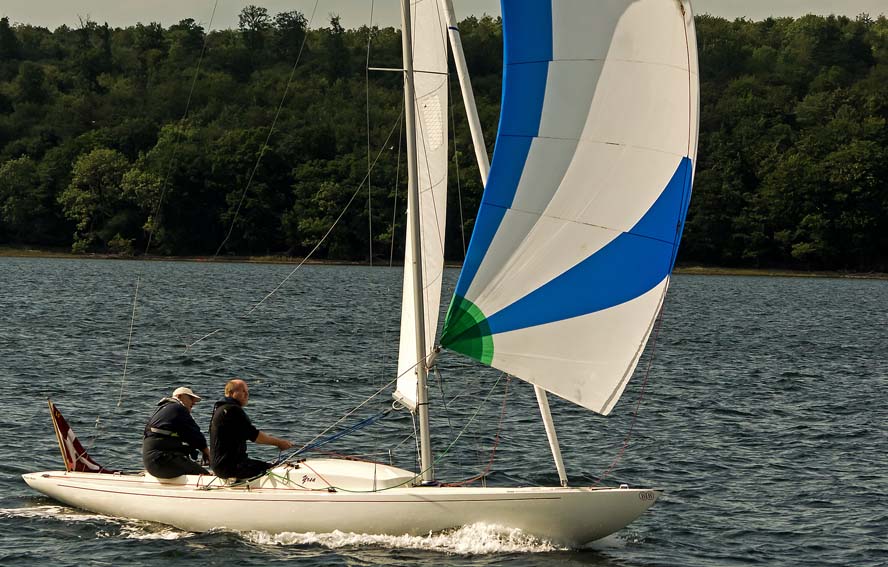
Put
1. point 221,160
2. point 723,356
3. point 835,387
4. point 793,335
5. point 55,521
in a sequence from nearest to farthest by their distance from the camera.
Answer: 1. point 55,521
2. point 835,387
3. point 723,356
4. point 793,335
5. point 221,160

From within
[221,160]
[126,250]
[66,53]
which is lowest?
[126,250]

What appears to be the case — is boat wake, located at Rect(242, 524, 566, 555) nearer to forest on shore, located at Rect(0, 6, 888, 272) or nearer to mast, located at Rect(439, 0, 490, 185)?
mast, located at Rect(439, 0, 490, 185)

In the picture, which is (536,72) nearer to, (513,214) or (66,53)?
(513,214)

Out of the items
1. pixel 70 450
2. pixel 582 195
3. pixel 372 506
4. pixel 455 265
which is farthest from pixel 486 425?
pixel 455 265

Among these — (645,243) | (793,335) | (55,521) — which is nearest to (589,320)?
(645,243)

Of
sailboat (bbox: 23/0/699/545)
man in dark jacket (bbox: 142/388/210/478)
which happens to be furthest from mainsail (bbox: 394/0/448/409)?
man in dark jacket (bbox: 142/388/210/478)

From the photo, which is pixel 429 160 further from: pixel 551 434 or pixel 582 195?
pixel 551 434

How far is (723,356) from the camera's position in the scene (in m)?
39.8

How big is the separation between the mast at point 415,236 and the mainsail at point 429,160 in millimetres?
206

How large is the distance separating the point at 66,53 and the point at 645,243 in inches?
7478

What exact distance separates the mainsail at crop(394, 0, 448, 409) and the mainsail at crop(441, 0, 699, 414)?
5.07 ft

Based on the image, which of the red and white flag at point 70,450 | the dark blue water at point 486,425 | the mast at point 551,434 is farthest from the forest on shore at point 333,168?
the mast at point 551,434

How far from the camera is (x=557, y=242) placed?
564 inches

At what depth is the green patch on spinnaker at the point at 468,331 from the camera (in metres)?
14.5
